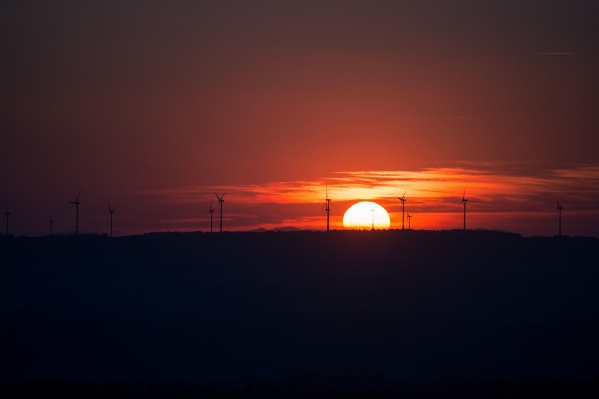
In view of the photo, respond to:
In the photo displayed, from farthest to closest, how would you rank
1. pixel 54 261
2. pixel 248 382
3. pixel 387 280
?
pixel 54 261
pixel 387 280
pixel 248 382

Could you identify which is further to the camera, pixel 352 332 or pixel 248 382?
pixel 352 332

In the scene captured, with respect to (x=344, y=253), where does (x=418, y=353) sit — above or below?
below

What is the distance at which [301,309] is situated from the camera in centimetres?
7650

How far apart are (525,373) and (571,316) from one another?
A: 18381mm

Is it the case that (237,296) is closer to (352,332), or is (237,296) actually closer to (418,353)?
(352,332)

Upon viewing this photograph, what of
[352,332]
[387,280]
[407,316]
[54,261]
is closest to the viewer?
[352,332]

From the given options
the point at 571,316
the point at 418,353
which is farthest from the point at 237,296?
the point at 571,316

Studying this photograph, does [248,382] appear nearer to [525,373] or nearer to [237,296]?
[525,373]

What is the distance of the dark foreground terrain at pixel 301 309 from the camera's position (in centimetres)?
5994

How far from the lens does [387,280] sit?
289 feet

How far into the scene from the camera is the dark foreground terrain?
5994 cm

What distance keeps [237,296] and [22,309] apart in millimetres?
20574

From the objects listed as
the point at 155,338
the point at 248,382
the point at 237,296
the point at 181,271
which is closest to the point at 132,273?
the point at 181,271

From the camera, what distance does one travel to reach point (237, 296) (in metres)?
81.8
